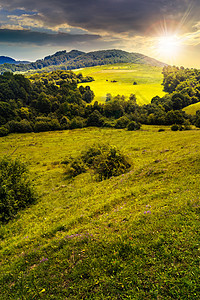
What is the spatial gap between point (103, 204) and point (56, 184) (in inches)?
744

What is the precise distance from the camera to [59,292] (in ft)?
28.9

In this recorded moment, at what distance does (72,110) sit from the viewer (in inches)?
5054

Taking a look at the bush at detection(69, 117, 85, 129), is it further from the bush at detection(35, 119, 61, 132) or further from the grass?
the grass

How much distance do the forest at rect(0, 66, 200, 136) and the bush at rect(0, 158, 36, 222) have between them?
76480 mm

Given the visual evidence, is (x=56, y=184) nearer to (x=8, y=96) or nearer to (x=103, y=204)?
(x=103, y=204)

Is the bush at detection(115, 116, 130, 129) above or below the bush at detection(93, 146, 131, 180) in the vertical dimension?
above

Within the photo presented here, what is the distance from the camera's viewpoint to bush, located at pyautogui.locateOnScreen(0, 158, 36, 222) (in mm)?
21688

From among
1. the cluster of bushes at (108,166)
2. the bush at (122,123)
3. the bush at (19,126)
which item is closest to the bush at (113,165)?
the cluster of bushes at (108,166)

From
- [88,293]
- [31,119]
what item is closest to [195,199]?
[88,293]

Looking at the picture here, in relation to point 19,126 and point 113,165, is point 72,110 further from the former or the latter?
point 113,165

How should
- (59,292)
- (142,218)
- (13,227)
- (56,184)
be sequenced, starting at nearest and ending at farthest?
(59,292) → (142,218) → (13,227) → (56,184)

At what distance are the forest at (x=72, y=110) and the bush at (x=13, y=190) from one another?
76.5 m

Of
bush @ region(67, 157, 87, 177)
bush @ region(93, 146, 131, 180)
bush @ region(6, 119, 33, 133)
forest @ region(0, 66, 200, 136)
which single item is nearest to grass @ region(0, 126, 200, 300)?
bush @ region(93, 146, 131, 180)

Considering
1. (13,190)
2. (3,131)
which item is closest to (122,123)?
(3,131)
